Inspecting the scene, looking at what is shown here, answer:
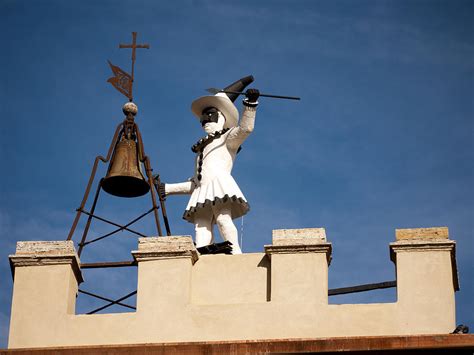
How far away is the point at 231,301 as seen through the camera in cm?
1869

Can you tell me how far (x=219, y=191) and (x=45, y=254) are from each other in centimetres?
273

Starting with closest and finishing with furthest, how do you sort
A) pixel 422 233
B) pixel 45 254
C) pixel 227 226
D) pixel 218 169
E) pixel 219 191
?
pixel 422 233
pixel 45 254
pixel 227 226
pixel 219 191
pixel 218 169

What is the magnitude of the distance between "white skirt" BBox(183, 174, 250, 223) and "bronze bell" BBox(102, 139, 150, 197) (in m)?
1.00

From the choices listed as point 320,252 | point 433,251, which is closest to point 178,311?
point 320,252

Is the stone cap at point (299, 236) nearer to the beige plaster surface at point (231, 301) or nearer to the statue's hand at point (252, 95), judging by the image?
the beige plaster surface at point (231, 301)

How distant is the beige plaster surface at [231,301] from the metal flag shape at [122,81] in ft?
11.1

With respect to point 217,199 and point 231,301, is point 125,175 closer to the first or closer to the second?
point 217,199

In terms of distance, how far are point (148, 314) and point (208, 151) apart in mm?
3348

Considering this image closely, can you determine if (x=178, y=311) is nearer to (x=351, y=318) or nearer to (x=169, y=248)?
(x=169, y=248)

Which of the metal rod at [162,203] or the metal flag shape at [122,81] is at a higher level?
the metal flag shape at [122,81]

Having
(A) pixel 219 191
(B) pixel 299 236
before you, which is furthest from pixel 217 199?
(B) pixel 299 236

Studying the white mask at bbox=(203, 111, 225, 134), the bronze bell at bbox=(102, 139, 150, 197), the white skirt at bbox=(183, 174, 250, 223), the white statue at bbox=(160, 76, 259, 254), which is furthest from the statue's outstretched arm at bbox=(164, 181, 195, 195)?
the white mask at bbox=(203, 111, 225, 134)

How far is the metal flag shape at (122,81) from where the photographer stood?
71.2 ft

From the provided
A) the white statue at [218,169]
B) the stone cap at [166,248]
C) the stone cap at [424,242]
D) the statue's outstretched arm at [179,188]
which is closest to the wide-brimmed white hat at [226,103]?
the white statue at [218,169]
